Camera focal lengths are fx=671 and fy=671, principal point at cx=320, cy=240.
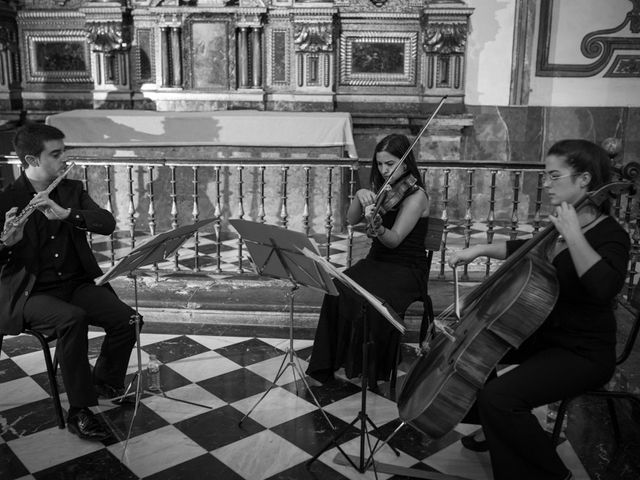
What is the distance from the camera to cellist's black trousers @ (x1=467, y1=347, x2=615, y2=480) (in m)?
2.39

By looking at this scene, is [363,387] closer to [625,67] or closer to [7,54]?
[625,67]

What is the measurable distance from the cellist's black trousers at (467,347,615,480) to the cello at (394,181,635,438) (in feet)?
0.53

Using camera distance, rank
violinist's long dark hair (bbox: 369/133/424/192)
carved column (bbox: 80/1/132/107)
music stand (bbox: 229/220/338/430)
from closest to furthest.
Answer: music stand (bbox: 229/220/338/430), violinist's long dark hair (bbox: 369/133/424/192), carved column (bbox: 80/1/132/107)

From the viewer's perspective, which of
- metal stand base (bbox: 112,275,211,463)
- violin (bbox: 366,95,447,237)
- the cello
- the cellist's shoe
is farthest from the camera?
violin (bbox: 366,95,447,237)

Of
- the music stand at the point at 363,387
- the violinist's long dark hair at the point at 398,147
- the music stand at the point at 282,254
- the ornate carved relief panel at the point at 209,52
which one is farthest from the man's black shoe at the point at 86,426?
the ornate carved relief panel at the point at 209,52

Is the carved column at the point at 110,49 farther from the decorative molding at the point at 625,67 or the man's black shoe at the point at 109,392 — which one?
the decorative molding at the point at 625,67

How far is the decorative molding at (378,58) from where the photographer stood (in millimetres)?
7590

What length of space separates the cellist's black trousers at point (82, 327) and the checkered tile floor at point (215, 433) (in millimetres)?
204

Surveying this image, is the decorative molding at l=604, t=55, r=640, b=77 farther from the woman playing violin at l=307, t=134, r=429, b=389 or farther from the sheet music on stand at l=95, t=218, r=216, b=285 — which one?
the sheet music on stand at l=95, t=218, r=216, b=285

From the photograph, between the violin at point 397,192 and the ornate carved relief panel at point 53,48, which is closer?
the violin at point 397,192

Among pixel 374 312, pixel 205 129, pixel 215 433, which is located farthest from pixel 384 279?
pixel 205 129

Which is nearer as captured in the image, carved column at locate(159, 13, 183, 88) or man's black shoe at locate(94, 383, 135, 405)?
man's black shoe at locate(94, 383, 135, 405)

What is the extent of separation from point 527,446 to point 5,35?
24.3 feet

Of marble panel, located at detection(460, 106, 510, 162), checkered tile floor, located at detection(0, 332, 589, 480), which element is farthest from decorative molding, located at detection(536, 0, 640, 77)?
checkered tile floor, located at detection(0, 332, 589, 480)
